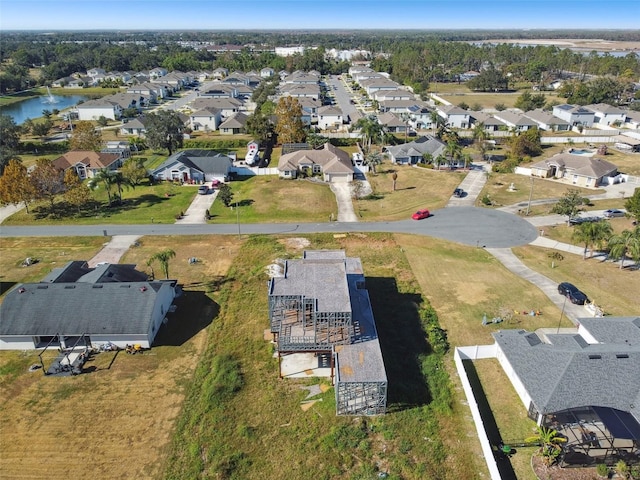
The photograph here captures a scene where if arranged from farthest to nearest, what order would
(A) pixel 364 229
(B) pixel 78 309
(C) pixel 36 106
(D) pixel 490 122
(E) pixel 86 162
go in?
1. (C) pixel 36 106
2. (D) pixel 490 122
3. (E) pixel 86 162
4. (A) pixel 364 229
5. (B) pixel 78 309

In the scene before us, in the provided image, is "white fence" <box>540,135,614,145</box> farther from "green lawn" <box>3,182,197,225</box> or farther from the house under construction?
the house under construction

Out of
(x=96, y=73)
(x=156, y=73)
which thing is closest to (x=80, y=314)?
(x=156, y=73)

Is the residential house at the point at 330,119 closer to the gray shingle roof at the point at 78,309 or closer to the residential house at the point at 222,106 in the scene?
the residential house at the point at 222,106

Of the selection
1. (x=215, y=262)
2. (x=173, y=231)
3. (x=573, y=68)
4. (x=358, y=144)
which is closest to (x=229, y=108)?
(x=358, y=144)

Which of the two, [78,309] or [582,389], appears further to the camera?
[78,309]

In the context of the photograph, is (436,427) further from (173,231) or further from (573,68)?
(573,68)

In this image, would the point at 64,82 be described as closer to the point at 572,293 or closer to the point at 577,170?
the point at 577,170

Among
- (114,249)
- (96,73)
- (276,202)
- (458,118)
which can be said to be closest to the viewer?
(114,249)
